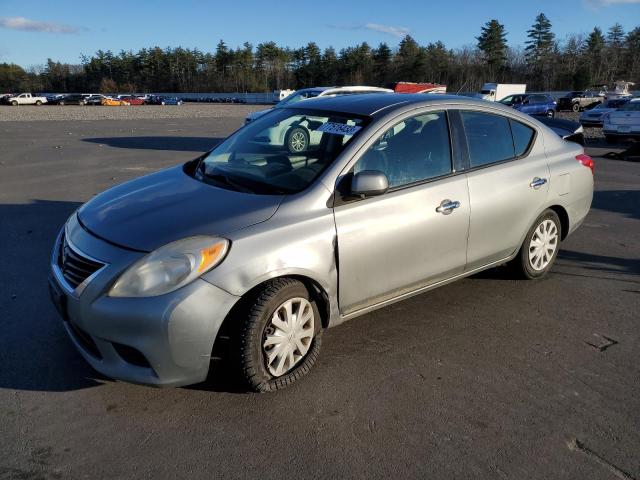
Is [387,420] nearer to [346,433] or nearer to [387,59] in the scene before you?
[346,433]

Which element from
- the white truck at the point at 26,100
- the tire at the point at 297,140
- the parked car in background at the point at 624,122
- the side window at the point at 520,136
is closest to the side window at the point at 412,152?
the tire at the point at 297,140

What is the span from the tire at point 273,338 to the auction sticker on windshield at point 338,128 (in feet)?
3.82

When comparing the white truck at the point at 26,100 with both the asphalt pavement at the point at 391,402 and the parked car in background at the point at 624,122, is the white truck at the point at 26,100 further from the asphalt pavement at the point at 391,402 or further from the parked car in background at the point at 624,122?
the asphalt pavement at the point at 391,402

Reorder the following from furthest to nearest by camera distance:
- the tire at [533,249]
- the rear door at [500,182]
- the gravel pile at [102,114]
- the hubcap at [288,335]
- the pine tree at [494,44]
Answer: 1. the pine tree at [494,44]
2. the gravel pile at [102,114]
3. the tire at [533,249]
4. the rear door at [500,182]
5. the hubcap at [288,335]

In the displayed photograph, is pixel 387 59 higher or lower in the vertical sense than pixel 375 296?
higher

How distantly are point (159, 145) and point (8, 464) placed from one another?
1435 centimetres

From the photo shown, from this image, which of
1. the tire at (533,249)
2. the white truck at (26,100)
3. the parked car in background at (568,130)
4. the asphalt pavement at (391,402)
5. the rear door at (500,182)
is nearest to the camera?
the asphalt pavement at (391,402)

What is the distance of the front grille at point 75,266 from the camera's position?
285cm

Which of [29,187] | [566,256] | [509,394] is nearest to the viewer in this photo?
[509,394]

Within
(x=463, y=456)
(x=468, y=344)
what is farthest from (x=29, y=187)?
(x=463, y=456)

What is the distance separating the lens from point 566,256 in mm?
5633

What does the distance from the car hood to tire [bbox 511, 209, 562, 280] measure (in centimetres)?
253

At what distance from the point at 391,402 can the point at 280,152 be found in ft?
6.30

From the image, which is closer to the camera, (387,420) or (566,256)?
(387,420)
